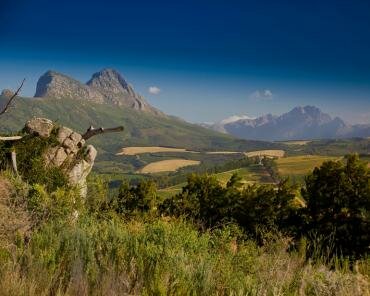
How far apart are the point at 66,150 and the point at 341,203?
18.3 metres

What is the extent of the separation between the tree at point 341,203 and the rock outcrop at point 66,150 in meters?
14.3

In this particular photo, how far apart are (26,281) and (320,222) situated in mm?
28728

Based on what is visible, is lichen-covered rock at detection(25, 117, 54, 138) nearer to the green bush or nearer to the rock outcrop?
the rock outcrop

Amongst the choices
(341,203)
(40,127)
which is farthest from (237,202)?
(40,127)

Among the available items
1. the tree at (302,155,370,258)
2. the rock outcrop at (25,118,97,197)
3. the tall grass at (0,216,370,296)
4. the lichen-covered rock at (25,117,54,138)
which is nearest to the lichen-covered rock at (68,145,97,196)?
the rock outcrop at (25,118,97,197)

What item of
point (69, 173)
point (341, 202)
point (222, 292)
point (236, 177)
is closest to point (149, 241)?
point (222, 292)

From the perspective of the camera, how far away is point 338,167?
105 feet

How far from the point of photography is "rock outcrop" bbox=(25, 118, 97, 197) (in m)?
23.4

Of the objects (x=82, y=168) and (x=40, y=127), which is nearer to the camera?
(x=82, y=168)

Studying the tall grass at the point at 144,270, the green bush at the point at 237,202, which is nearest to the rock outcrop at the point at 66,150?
the green bush at the point at 237,202

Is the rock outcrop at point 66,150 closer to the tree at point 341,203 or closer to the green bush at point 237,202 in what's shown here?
the green bush at point 237,202

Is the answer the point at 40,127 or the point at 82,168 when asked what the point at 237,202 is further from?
the point at 40,127

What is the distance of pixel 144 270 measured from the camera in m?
5.21

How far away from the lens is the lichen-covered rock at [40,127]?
80.1 feet
